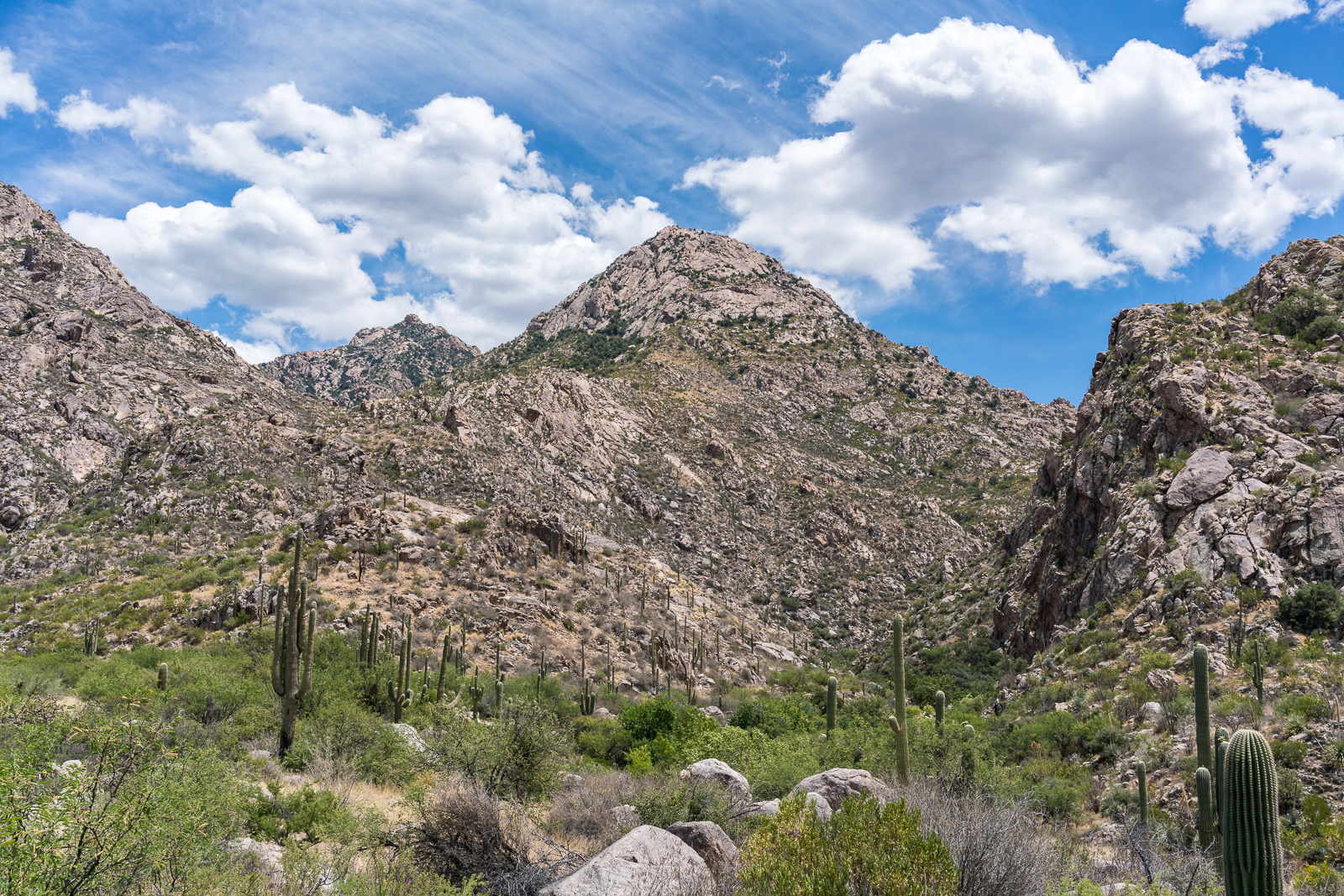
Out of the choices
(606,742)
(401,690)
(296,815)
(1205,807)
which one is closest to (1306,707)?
(1205,807)

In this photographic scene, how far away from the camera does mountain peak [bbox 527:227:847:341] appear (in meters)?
94.1

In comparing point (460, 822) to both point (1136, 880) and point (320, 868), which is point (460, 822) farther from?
point (1136, 880)

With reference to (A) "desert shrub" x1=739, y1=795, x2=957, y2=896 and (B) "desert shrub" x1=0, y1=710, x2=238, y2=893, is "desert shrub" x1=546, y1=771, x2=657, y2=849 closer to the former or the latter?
(A) "desert shrub" x1=739, y1=795, x2=957, y2=896

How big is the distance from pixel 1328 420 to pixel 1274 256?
1250 cm

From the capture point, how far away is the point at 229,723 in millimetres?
16844

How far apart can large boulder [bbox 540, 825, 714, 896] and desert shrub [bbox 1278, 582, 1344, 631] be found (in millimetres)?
16158

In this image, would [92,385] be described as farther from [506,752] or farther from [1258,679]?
[1258,679]

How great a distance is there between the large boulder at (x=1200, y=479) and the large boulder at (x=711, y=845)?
1951 centimetres

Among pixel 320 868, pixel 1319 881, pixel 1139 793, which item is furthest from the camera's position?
pixel 1139 793

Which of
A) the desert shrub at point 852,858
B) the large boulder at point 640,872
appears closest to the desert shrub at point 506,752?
the large boulder at point 640,872

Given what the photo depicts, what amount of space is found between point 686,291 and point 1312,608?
86.2 m

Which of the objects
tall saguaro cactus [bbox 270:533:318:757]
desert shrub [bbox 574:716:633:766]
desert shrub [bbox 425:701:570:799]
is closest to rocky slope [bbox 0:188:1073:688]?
desert shrub [bbox 574:716:633:766]

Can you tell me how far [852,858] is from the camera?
570cm

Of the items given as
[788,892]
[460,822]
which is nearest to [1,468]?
[460,822]
